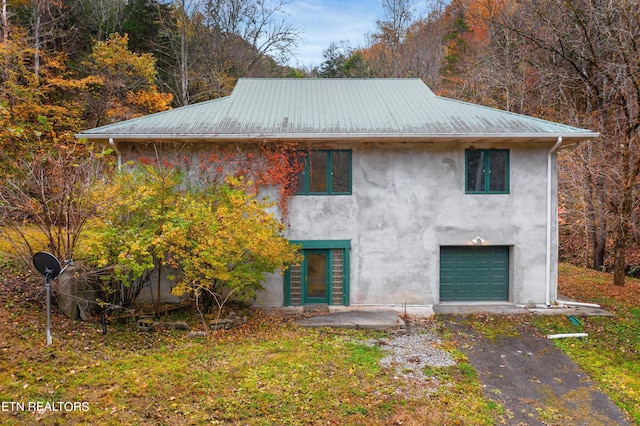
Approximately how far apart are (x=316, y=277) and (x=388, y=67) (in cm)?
2027

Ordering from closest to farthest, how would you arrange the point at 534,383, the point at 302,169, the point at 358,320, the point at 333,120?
the point at 534,383 < the point at 358,320 < the point at 302,169 < the point at 333,120

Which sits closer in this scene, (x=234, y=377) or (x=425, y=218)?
(x=234, y=377)

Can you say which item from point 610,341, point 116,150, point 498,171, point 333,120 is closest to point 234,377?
point 116,150

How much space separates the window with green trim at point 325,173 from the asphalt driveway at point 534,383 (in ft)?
15.2

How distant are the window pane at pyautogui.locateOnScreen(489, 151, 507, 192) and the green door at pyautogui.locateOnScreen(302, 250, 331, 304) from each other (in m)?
4.89

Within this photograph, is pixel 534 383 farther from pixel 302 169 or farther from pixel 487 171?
pixel 302 169

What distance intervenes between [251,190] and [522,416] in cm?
743

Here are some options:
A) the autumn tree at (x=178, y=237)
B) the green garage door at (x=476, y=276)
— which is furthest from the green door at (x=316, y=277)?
the green garage door at (x=476, y=276)

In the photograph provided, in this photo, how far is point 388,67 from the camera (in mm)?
26266

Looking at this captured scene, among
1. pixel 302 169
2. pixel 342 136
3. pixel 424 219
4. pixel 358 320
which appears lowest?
pixel 358 320

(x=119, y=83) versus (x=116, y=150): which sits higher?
(x=119, y=83)

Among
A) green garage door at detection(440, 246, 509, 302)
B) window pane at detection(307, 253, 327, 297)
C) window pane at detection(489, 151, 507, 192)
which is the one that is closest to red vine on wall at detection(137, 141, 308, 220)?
window pane at detection(307, 253, 327, 297)

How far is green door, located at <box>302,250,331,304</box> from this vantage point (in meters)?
10.4

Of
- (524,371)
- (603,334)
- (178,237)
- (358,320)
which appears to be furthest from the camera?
(358,320)
